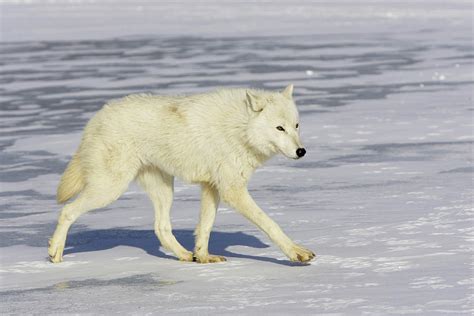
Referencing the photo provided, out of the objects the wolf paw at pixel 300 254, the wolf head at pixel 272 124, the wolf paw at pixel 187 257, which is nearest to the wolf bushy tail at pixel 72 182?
the wolf paw at pixel 187 257

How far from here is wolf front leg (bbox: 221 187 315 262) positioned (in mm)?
5762

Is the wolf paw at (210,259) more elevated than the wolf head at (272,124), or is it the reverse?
the wolf head at (272,124)

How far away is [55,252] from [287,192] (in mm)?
2568

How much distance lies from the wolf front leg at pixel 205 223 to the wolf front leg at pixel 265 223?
22cm

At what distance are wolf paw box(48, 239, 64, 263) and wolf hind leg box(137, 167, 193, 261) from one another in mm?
655

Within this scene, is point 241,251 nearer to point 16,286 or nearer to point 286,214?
point 286,214

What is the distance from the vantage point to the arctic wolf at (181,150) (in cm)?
604

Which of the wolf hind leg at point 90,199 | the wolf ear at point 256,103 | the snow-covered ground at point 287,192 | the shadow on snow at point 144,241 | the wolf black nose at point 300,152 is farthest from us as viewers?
the shadow on snow at point 144,241

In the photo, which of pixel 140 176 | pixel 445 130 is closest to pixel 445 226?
pixel 140 176

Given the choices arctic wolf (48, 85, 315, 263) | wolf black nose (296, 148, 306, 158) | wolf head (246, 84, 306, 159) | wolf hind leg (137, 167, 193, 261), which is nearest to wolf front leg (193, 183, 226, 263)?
arctic wolf (48, 85, 315, 263)

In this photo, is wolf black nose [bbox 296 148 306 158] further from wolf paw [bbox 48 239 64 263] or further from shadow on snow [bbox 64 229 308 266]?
wolf paw [bbox 48 239 64 263]

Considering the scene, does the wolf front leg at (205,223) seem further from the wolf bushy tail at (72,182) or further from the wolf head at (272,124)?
the wolf bushy tail at (72,182)

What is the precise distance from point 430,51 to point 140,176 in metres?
14.6

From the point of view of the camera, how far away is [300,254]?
5.74 metres
